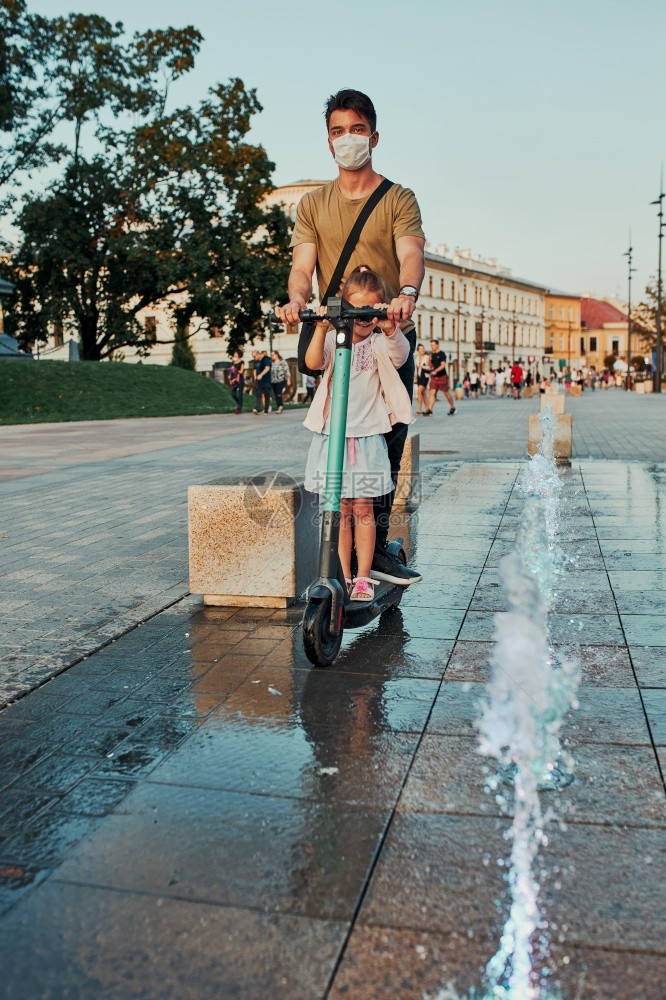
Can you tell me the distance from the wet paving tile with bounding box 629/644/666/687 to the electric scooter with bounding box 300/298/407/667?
118 cm

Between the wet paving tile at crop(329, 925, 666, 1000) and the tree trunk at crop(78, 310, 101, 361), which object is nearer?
the wet paving tile at crop(329, 925, 666, 1000)

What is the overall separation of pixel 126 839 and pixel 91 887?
0.78ft

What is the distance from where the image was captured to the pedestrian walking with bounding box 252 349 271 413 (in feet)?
89.1

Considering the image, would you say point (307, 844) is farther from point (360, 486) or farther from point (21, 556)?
point (21, 556)

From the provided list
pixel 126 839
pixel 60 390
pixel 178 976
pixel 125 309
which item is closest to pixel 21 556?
pixel 126 839

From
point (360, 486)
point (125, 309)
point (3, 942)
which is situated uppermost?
point (125, 309)

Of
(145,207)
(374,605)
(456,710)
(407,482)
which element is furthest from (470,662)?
(145,207)

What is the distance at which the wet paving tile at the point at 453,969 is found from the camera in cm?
185

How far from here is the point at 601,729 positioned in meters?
3.21

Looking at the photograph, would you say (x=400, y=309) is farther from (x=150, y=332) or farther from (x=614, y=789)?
(x=150, y=332)

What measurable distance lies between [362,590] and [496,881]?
2.08 m

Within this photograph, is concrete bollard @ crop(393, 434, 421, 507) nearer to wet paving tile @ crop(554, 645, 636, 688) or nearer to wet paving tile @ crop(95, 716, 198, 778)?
wet paving tile @ crop(554, 645, 636, 688)

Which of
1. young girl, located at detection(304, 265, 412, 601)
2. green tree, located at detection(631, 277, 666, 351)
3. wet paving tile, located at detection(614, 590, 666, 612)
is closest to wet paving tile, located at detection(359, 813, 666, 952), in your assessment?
young girl, located at detection(304, 265, 412, 601)

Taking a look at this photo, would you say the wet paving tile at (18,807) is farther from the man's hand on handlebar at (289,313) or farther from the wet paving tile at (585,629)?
the wet paving tile at (585,629)
